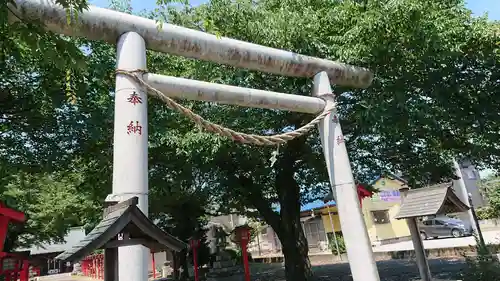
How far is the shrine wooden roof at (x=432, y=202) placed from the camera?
8.66m

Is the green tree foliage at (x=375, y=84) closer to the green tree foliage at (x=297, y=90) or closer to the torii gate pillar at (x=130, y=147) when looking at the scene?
the green tree foliage at (x=297, y=90)

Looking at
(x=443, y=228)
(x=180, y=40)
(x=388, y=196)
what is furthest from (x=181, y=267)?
(x=180, y=40)

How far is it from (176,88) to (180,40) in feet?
2.24

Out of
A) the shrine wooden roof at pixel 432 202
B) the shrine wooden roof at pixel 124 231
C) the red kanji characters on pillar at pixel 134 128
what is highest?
the red kanji characters on pillar at pixel 134 128

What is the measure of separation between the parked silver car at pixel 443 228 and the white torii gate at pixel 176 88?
2215 centimetres

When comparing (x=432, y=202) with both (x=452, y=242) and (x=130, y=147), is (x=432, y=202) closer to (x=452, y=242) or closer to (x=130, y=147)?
(x=130, y=147)

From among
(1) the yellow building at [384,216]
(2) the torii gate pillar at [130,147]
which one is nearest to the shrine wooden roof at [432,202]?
(2) the torii gate pillar at [130,147]

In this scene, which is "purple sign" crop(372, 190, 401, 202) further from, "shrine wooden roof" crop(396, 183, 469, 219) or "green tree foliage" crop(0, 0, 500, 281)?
"shrine wooden roof" crop(396, 183, 469, 219)

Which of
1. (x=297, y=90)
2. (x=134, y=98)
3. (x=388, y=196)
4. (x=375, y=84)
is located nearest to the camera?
(x=134, y=98)

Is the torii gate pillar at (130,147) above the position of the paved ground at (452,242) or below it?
above

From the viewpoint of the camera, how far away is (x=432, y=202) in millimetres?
8805

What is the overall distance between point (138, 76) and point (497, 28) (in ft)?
24.9

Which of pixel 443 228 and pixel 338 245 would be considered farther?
pixel 443 228

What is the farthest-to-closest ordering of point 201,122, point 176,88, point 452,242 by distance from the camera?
point 452,242
point 176,88
point 201,122
